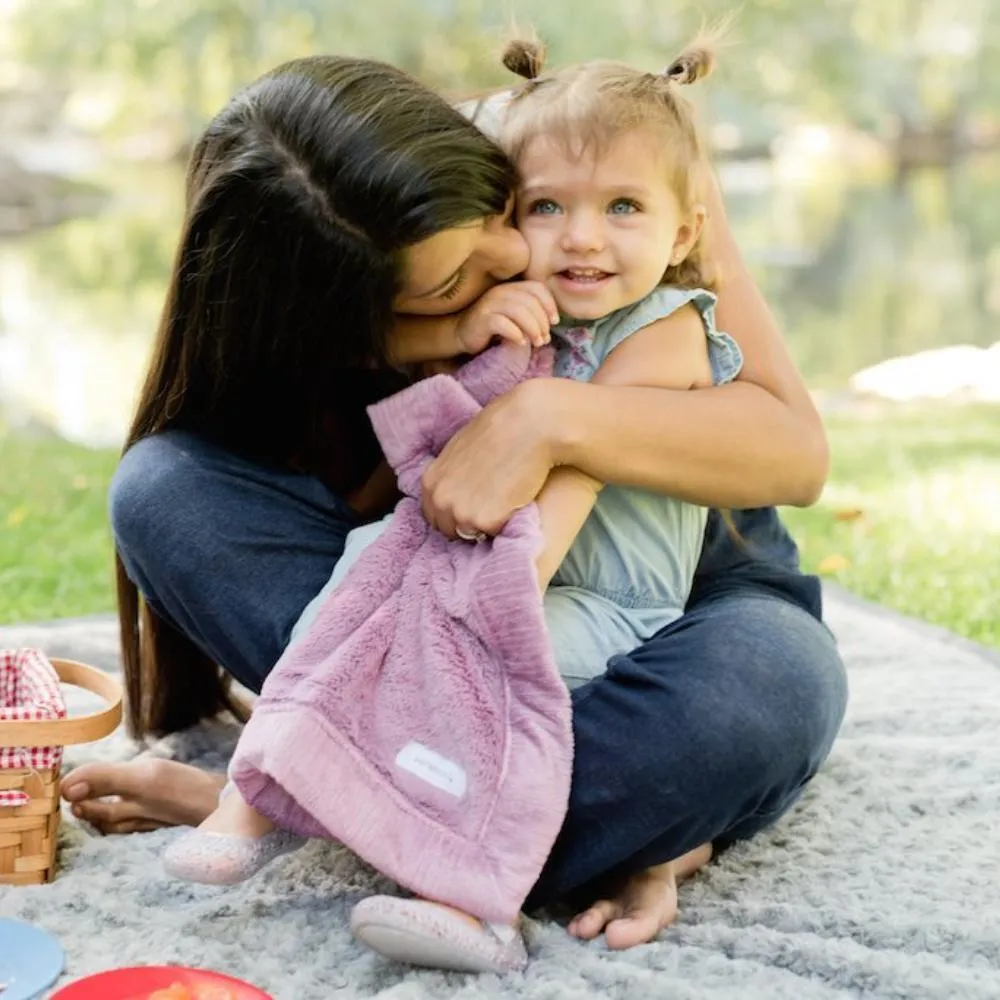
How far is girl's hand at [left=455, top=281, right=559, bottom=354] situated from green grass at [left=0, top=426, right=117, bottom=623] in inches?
48.2

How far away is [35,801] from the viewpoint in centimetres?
133

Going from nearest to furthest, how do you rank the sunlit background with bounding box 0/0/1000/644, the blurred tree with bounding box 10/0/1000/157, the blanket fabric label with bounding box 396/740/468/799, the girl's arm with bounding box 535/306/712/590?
1. the blanket fabric label with bounding box 396/740/468/799
2. the girl's arm with bounding box 535/306/712/590
3. the sunlit background with bounding box 0/0/1000/644
4. the blurred tree with bounding box 10/0/1000/157

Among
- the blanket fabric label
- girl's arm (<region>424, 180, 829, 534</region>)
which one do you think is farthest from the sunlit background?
the blanket fabric label

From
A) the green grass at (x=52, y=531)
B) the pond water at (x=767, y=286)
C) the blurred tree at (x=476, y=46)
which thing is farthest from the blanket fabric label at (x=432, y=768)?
the blurred tree at (x=476, y=46)

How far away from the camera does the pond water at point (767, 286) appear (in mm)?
4383

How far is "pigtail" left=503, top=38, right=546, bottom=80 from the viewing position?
5.03 ft

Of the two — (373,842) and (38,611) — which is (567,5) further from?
(373,842)

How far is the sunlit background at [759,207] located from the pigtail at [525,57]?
5 centimetres

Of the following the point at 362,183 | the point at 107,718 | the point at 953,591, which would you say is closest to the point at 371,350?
the point at 362,183

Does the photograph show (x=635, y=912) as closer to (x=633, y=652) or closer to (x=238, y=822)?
(x=633, y=652)

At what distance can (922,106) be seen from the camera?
11.4 metres

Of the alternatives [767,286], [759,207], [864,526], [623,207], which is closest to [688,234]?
[623,207]

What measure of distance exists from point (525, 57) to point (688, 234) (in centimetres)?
25

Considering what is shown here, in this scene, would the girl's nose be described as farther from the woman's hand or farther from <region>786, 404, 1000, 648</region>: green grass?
<region>786, 404, 1000, 648</region>: green grass
